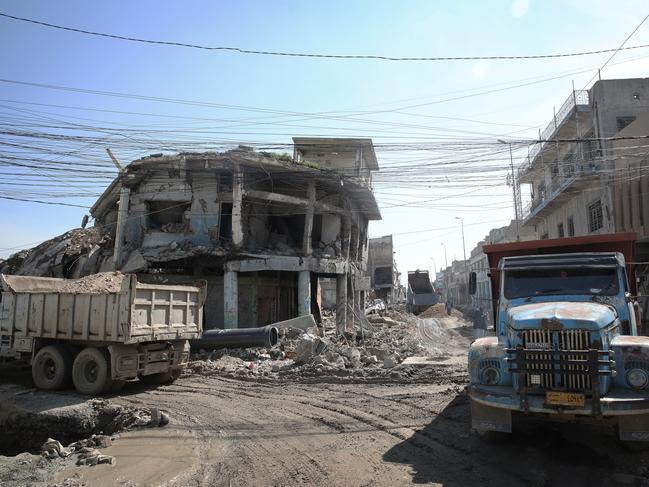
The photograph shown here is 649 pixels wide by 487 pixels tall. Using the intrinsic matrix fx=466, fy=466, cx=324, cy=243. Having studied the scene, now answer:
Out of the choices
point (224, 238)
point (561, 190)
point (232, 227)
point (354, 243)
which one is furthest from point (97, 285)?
point (561, 190)

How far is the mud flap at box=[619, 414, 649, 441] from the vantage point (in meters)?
4.75

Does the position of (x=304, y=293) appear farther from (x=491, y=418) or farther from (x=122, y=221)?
(x=491, y=418)

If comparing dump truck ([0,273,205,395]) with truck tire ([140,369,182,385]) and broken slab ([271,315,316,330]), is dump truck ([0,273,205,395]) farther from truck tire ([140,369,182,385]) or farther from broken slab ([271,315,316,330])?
broken slab ([271,315,316,330])

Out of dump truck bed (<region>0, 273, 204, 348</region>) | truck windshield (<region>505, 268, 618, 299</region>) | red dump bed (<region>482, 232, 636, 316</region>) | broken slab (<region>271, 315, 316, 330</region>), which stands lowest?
broken slab (<region>271, 315, 316, 330</region>)

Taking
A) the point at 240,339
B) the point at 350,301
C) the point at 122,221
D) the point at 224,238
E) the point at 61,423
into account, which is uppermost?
the point at 122,221

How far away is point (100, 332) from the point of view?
10.3 m

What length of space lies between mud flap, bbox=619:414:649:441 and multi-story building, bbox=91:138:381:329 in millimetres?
16682

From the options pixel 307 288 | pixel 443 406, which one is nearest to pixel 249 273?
pixel 307 288

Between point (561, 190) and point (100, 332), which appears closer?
point (100, 332)

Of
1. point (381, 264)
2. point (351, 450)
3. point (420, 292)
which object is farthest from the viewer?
point (381, 264)

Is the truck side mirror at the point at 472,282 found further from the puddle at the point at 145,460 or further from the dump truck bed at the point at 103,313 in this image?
the dump truck bed at the point at 103,313

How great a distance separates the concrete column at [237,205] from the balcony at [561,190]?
588 inches

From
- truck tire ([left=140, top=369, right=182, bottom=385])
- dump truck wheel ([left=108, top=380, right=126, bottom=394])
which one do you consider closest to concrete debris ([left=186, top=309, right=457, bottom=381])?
truck tire ([left=140, top=369, right=182, bottom=385])

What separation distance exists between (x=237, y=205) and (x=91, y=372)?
40.6 feet
